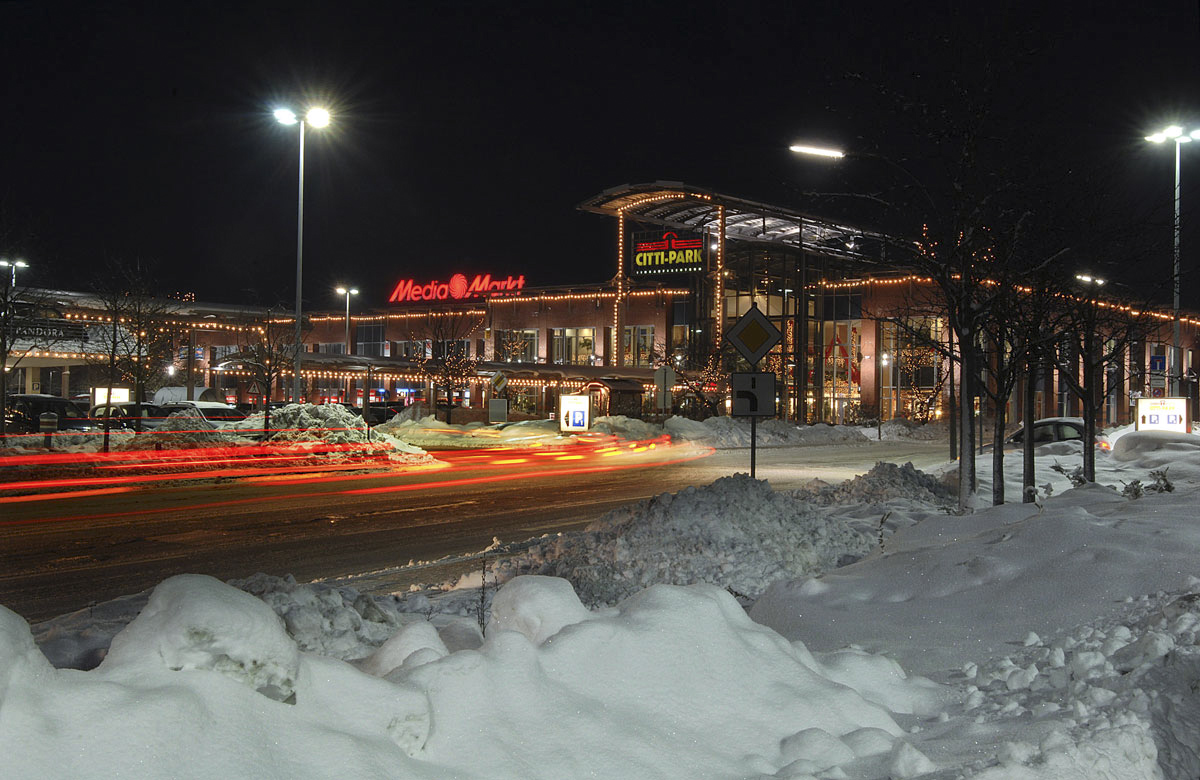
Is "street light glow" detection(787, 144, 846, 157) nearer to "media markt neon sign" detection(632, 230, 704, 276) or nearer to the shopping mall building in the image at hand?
the shopping mall building

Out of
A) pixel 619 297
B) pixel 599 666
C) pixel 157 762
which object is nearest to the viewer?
pixel 157 762

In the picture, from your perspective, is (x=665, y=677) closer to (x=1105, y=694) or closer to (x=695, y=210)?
(x=1105, y=694)

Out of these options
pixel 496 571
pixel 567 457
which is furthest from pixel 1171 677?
pixel 567 457

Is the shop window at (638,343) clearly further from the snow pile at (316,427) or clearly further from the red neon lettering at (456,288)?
the snow pile at (316,427)

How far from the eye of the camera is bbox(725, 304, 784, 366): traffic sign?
514 inches

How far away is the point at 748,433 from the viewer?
1599 inches

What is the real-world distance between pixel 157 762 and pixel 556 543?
24.0ft

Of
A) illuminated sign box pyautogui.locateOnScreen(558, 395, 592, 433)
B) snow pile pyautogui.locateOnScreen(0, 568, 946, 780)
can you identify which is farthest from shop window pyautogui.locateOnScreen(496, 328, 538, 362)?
snow pile pyautogui.locateOnScreen(0, 568, 946, 780)

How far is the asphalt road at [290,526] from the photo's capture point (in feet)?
33.0

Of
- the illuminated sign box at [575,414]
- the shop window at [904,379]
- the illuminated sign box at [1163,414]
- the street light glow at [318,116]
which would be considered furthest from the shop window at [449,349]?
the illuminated sign box at [1163,414]

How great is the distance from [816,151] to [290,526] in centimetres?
908

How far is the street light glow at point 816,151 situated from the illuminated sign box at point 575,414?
24667 millimetres

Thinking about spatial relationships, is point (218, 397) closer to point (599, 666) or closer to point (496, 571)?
point (496, 571)

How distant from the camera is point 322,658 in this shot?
3867mm
